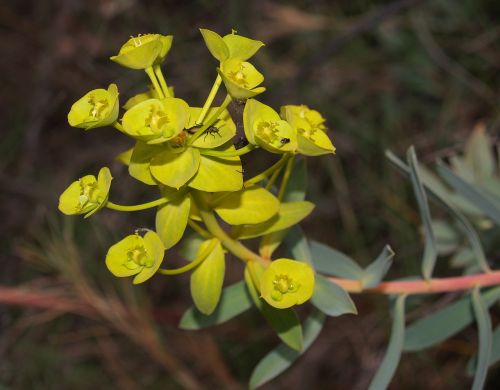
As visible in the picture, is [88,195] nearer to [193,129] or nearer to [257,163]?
[193,129]

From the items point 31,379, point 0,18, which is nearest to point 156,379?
point 31,379

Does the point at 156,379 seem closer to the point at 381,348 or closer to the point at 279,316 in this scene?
the point at 381,348

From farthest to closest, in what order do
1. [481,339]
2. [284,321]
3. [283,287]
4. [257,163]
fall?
1. [257,163]
2. [481,339]
3. [284,321]
4. [283,287]

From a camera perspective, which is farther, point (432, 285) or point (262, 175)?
point (432, 285)

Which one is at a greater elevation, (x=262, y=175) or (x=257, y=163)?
(x=262, y=175)

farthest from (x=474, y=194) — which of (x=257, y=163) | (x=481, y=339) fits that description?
(x=257, y=163)

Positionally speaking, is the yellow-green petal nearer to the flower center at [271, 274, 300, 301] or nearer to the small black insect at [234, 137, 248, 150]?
the small black insect at [234, 137, 248, 150]
